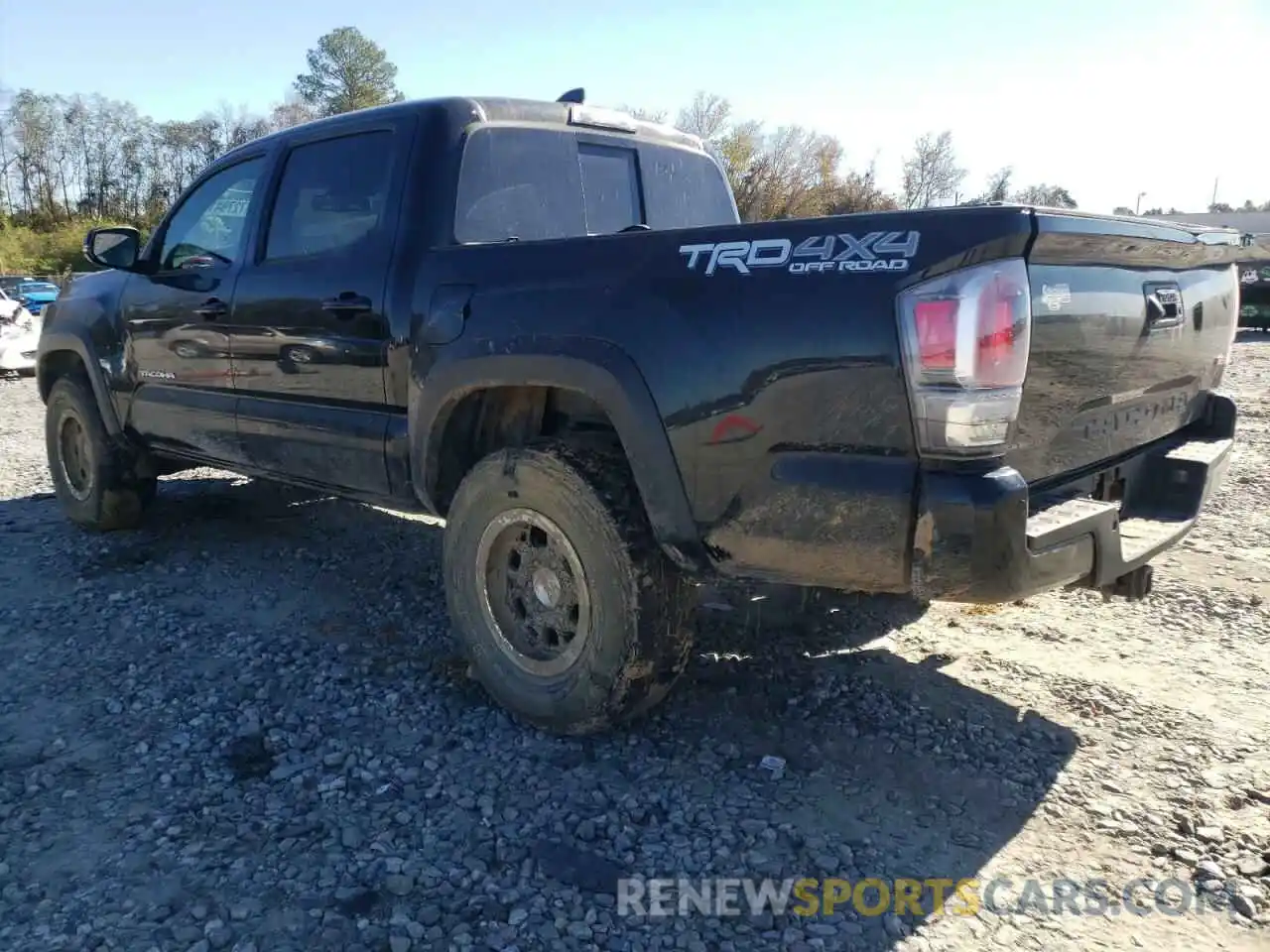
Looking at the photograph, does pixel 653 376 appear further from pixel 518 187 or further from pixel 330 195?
pixel 330 195

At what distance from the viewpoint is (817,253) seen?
251cm

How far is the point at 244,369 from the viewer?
4.36 meters

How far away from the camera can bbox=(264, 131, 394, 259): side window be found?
3807 mm

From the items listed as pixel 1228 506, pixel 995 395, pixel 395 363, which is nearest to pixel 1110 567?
pixel 995 395

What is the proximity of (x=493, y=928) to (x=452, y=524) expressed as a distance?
1499 mm

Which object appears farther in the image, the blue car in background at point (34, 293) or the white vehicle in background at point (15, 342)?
the blue car in background at point (34, 293)

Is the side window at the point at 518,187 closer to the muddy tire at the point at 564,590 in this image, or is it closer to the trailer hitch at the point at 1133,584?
the muddy tire at the point at 564,590

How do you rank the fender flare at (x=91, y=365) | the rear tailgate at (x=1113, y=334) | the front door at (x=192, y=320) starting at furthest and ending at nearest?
the fender flare at (x=91, y=365) → the front door at (x=192, y=320) → the rear tailgate at (x=1113, y=334)

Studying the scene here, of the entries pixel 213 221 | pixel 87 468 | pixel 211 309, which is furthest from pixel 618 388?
pixel 87 468

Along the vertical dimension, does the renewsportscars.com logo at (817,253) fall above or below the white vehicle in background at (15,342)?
above

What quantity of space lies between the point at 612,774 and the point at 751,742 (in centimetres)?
49

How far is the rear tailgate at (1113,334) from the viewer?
8.16ft

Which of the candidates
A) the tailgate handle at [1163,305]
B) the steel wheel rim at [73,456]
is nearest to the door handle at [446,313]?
the tailgate handle at [1163,305]

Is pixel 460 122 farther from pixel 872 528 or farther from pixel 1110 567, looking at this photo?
pixel 1110 567
